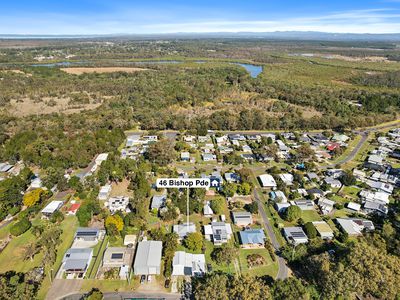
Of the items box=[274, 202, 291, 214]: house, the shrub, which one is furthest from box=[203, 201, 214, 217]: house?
the shrub

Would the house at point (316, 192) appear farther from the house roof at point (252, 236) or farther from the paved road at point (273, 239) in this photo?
the house roof at point (252, 236)

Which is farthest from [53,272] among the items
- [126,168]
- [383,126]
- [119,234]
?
[383,126]

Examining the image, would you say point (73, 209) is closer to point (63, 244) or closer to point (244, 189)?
point (63, 244)

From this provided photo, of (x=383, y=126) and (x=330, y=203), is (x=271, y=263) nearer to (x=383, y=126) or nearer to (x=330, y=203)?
(x=330, y=203)

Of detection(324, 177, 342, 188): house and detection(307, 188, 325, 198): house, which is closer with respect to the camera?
detection(307, 188, 325, 198): house

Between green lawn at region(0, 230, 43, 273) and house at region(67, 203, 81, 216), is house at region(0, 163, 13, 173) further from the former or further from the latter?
green lawn at region(0, 230, 43, 273)

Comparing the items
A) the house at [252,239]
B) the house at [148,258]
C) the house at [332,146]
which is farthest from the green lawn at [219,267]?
the house at [332,146]

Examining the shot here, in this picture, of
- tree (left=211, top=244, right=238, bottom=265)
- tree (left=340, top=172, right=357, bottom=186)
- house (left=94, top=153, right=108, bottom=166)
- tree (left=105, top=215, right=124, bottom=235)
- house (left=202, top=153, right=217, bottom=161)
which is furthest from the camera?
house (left=202, top=153, right=217, bottom=161)
